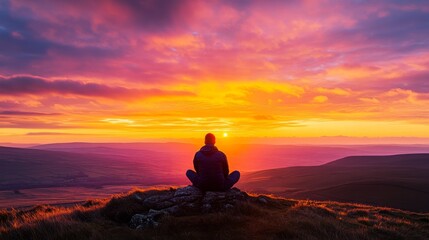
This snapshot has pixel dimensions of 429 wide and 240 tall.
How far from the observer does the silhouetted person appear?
12.4 meters

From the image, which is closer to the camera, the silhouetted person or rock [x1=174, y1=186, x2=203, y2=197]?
the silhouetted person

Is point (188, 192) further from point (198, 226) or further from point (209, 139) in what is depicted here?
point (198, 226)

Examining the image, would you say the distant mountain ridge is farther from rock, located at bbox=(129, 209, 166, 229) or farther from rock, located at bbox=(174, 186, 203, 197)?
rock, located at bbox=(129, 209, 166, 229)

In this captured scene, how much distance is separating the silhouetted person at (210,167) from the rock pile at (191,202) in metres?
0.37

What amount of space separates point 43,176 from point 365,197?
16788 cm

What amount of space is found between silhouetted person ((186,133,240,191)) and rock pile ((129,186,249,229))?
1.23ft

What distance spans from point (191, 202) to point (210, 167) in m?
1.61

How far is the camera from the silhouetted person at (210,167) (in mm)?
12375

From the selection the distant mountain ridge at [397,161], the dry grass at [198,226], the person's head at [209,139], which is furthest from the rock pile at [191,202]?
the distant mountain ridge at [397,161]

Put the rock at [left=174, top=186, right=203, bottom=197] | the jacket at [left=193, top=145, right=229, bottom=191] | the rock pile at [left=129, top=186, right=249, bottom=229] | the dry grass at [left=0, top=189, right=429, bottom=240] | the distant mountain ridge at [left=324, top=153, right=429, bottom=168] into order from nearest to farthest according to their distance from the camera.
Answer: the dry grass at [left=0, top=189, right=429, bottom=240] < the rock pile at [left=129, top=186, right=249, bottom=229] < the jacket at [left=193, top=145, right=229, bottom=191] < the rock at [left=174, top=186, right=203, bottom=197] < the distant mountain ridge at [left=324, top=153, right=429, bottom=168]

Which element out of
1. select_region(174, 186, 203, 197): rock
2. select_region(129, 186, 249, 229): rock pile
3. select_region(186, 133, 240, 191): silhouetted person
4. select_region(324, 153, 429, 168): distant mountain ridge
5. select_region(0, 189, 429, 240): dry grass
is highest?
select_region(186, 133, 240, 191): silhouetted person

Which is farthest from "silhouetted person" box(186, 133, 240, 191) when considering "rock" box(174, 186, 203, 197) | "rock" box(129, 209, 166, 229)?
"rock" box(129, 209, 166, 229)

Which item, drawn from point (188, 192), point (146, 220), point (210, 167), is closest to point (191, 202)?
point (188, 192)

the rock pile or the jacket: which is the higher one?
the jacket
